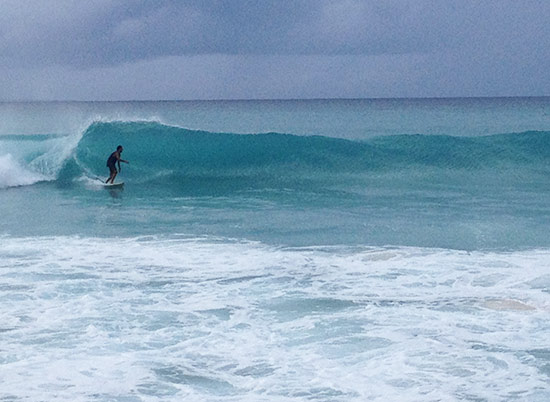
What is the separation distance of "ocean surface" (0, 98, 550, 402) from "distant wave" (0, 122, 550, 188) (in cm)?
A: 353

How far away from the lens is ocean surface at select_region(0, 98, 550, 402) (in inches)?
193

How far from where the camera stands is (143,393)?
4.69 m

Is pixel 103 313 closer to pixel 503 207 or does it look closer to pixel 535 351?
pixel 535 351

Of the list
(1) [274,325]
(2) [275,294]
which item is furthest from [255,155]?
(1) [274,325]

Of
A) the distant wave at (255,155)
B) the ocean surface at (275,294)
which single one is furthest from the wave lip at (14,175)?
the ocean surface at (275,294)

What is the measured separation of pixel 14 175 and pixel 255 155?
783 centimetres

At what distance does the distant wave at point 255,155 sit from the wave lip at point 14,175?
0.10m

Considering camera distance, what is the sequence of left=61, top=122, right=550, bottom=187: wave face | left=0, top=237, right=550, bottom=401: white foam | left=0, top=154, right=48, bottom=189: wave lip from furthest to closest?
left=61, top=122, right=550, bottom=187: wave face, left=0, top=154, right=48, bottom=189: wave lip, left=0, top=237, right=550, bottom=401: white foam

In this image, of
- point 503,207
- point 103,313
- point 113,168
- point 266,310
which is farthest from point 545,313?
point 113,168

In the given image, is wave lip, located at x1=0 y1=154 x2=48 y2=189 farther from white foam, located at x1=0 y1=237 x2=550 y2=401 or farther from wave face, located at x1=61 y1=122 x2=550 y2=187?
white foam, located at x1=0 y1=237 x2=550 y2=401

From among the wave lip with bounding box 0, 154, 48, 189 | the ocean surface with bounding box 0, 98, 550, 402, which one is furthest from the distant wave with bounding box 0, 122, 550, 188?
the ocean surface with bounding box 0, 98, 550, 402

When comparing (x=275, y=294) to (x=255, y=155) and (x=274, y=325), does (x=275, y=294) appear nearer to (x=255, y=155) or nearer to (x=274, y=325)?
(x=274, y=325)

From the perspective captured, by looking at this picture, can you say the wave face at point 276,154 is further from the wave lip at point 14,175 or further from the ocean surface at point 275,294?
the ocean surface at point 275,294

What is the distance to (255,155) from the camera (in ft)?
75.8
